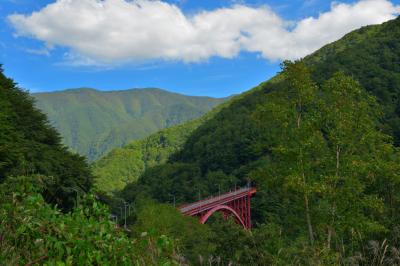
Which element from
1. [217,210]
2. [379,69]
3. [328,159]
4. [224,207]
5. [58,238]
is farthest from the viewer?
[379,69]

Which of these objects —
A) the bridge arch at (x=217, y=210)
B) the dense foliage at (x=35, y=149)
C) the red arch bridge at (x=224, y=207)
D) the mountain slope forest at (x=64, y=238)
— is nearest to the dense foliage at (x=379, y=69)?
the red arch bridge at (x=224, y=207)

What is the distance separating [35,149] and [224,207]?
30.8m

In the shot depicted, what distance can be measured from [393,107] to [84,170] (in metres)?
87.7

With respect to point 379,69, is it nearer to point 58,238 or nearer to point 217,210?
Result: point 217,210

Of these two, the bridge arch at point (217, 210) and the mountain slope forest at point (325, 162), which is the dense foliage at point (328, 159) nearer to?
the mountain slope forest at point (325, 162)

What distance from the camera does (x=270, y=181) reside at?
18.5 metres

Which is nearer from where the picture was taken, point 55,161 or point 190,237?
point 55,161

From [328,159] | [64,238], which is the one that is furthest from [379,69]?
[64,238]

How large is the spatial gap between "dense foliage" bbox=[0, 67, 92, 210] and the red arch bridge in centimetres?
1719

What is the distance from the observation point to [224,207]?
189 ft

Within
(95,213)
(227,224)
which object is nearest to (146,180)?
(227,224)

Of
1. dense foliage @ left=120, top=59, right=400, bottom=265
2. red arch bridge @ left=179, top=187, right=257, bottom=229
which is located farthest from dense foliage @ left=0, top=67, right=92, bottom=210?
red arch bridge @ left=179, top=187, right=257, bottom=229

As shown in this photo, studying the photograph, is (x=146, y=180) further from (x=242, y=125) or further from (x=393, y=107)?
(x=393, y=107)

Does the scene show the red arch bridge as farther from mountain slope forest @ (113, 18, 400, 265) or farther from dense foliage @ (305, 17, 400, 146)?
dense foliage @ (305, 17, 400, 146)
